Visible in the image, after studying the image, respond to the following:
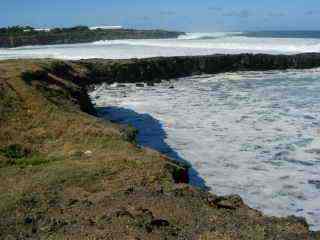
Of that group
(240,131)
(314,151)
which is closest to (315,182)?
(314,151)

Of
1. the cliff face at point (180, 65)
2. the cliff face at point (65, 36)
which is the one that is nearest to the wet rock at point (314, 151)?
the cliff face at point (180, 65)

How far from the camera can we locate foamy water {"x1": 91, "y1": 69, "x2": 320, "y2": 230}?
1215 cm

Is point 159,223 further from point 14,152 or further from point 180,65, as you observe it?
point 180,65

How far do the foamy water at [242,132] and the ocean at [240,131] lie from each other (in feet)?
0.07

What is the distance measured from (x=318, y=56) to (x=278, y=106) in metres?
24.7

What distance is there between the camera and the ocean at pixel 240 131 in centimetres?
1219

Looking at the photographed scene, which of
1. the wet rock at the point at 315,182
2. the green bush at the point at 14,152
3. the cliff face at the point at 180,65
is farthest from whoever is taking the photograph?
the cliff face at the point at 180,65

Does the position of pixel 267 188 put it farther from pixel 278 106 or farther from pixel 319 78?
pixel 319 78

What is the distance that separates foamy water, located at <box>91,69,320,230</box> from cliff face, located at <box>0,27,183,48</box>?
46.9 m

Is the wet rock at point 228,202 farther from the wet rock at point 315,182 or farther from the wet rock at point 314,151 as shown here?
the wet rock at point 314,151

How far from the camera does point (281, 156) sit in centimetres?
1505

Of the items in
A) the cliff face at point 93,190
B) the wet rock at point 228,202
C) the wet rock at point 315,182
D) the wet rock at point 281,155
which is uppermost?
the cliff face at point 93,190

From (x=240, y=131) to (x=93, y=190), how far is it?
34.1 feet

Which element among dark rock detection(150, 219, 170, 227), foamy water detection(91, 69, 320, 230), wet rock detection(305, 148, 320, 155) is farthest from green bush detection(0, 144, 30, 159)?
wet rock detection(305, 148, 320, 155)
